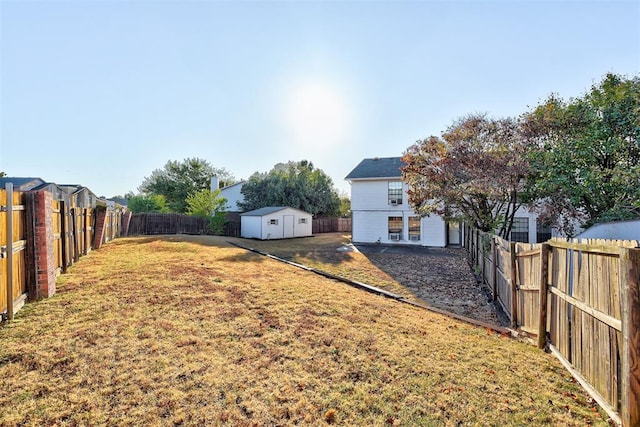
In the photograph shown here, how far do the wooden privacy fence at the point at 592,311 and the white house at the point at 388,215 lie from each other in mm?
14793

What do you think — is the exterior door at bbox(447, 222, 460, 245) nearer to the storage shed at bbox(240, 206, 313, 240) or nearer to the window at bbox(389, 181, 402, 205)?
the window at bbox(389, 181, 402, 205)

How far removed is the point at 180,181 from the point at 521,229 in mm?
39878

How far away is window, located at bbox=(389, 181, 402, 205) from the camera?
20.1 metres

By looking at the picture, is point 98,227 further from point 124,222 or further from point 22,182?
point 124,222

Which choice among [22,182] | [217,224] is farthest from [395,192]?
[22,182]

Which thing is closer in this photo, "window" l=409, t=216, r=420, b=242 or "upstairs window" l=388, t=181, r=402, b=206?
"window" l=409, t=216, r=420, b=242

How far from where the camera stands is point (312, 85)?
38.5 ft

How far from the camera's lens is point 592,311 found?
282cm

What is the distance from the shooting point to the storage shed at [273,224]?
2286 cm

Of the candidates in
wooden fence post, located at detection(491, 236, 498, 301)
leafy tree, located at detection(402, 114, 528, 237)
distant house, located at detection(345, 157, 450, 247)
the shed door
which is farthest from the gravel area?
the shed door

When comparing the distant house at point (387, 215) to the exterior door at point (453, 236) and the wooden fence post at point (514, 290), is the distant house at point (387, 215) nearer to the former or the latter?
the exterior door at point (453, 236)

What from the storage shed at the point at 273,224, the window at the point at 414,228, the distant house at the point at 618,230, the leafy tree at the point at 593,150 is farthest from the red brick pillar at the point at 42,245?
the window at the point at 414,228

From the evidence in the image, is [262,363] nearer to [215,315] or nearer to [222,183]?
[215,315]

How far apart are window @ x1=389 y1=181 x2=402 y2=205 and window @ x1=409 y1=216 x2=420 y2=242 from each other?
1.40 meters
